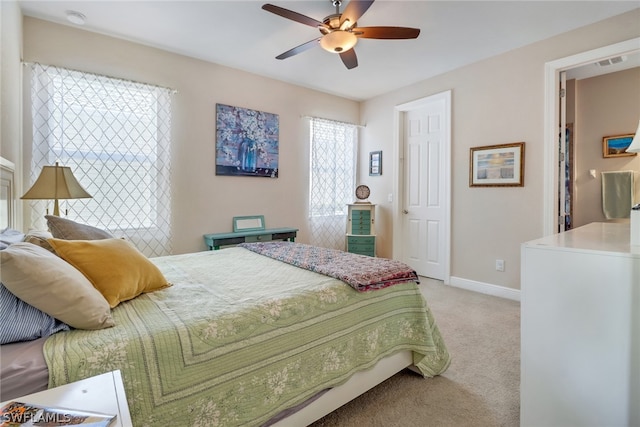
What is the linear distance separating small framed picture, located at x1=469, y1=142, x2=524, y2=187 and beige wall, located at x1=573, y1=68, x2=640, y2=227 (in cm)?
142

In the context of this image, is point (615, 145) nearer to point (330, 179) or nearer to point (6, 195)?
point (330, 179)

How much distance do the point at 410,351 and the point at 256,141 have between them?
2.96 metres

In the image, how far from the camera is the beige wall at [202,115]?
8.96 feet

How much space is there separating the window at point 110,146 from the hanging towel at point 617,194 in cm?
513

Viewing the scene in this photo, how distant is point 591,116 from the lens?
3.81 meters

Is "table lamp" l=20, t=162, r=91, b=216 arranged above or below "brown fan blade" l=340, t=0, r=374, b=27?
below

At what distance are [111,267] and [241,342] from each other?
676mm

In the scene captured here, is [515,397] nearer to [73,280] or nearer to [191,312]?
[191,312]

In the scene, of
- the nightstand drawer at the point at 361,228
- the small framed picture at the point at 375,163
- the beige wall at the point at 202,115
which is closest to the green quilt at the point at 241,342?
the beige wall at the point at 202,115

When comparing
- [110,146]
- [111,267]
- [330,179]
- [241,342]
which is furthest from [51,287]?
[330,179]

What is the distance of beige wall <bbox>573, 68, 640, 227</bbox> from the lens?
3.54 metres

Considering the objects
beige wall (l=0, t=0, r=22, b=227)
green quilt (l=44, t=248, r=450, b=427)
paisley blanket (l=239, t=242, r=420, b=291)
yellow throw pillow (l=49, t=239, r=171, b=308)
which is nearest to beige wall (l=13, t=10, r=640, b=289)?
beige wall (l=0, t=0, r=22, b=227)

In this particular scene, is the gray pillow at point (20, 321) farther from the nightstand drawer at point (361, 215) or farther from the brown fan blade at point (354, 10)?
the nightstand drawer at point (361, 215)

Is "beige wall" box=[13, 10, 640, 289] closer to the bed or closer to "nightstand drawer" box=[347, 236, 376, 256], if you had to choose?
"nightstand drawer" box=[347, 236, 376, 256]
